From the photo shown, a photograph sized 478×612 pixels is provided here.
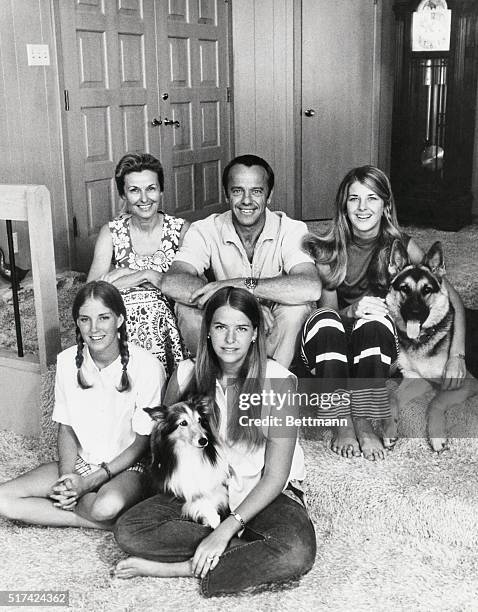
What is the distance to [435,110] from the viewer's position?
502cm

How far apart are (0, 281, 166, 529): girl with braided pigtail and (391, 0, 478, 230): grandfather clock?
11.1 ft

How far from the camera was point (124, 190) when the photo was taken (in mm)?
2506

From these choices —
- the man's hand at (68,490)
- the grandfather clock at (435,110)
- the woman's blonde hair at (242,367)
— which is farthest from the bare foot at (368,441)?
the grandfather clock at (435,110)

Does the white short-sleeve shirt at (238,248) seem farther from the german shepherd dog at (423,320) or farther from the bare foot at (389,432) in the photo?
the bare foot at (389,432)

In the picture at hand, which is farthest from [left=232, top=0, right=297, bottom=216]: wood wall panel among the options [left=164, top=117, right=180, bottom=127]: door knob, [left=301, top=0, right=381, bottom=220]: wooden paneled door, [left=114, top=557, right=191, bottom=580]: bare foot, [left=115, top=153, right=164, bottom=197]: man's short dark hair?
[left=114, top=557, right=191, bottom=580]: bare foot

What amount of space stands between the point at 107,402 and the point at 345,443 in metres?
0.70

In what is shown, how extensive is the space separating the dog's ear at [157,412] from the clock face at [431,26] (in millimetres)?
3847

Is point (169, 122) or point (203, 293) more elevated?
point (169, 122)

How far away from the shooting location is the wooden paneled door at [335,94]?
17.0ft

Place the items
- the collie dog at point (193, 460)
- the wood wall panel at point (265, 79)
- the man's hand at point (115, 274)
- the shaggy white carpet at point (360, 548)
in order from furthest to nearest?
the wood wall panel at point (265, 79), the man's hand at point (115, 274), the collie dog at point (193, 460), the shaggy white carpet at point (360, 548)

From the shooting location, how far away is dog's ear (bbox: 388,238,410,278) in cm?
229

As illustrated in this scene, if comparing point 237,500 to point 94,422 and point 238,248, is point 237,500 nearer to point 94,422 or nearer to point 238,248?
point 94,422

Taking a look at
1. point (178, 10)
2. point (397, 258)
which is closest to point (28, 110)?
point (178, 10)

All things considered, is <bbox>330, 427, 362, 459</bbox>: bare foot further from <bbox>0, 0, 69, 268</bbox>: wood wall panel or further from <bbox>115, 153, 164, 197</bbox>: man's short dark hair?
<bbox>0, 0, 69, 268</bbox>: wood wall panel
